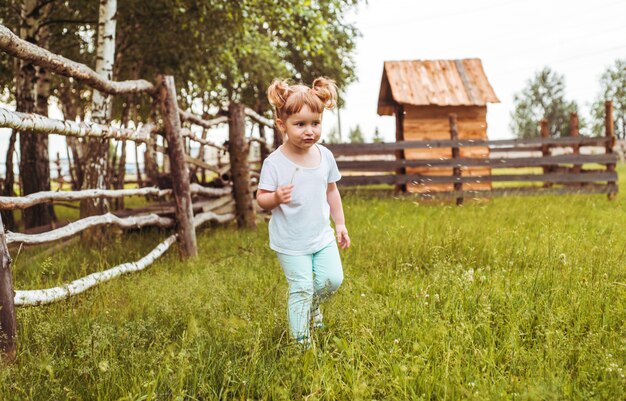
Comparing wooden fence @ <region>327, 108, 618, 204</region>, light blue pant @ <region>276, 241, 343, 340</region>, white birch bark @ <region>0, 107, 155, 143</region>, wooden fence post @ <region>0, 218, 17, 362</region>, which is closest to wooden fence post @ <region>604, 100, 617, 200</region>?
wooden fence @ <region>327, 108, 618, 204</region>

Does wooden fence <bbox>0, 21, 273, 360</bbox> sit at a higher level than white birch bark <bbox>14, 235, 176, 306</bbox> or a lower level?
higher

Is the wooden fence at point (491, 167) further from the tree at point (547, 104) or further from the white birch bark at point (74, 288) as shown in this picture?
the tree at point (547, 104)

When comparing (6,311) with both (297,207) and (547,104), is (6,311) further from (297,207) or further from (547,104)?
(547,104)

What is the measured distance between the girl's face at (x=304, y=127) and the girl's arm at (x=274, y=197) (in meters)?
0.27

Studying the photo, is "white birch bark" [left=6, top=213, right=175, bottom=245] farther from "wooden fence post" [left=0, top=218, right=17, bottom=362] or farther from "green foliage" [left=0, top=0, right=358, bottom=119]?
"green foliage" [left=0, top=0, right=358, bottom=119]

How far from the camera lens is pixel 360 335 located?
111 inches

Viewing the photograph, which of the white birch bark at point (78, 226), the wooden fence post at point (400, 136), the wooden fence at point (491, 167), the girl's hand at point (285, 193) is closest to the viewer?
the girl's hand at point (285, 193)

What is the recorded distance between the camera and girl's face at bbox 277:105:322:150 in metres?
2.71

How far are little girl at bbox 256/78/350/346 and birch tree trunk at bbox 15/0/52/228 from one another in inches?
265

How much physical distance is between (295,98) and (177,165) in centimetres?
293

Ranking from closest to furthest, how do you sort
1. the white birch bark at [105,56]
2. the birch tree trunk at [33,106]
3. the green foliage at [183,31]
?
the white birch bark at [105,56] < the birch tree trunk at [33,106] < the green foliage at [183,31]

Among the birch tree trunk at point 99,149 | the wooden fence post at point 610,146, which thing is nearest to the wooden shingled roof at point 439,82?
the wooden fence post at point 610,146

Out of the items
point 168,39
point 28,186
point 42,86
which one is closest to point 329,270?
point 28,186

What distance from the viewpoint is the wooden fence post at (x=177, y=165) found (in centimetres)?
535
